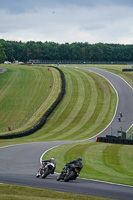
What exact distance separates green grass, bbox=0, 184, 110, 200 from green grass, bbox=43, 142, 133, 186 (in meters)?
5.17

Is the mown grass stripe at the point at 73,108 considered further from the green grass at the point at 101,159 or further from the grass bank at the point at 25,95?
the green grass at the point at 101,159

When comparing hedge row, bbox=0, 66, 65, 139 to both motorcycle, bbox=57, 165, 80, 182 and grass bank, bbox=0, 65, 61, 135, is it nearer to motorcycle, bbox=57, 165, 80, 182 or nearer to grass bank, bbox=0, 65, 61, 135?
grass bank, bbox=0, 65, 61, 135

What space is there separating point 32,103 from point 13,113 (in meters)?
6.79

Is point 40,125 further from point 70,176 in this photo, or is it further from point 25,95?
point 70,176

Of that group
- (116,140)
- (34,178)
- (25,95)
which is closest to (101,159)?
(34,178)

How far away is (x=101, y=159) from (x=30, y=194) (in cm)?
1783

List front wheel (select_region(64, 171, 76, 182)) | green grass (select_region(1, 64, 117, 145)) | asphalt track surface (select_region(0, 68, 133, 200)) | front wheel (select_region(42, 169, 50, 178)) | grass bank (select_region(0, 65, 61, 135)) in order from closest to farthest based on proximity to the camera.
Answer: asphalt track surface (select_region(0, 68, 133, 200)), front wheel (select_region(64, 171, 76, 182)), front wheel (select_region(42, 169, 50, 178)), green grass (select_region(1, 64, 117, 145)), grass bank (select_region(0, 65, 61, 135))

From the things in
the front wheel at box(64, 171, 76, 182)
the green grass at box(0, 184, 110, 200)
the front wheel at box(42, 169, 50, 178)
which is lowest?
the front wheel at box(42, 169, 50, 178)

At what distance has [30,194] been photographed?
20469mm

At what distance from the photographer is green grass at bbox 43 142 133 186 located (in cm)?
2930

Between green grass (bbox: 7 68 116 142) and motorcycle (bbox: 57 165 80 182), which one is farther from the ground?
motorcycle (bbox: 57 165 80 182)

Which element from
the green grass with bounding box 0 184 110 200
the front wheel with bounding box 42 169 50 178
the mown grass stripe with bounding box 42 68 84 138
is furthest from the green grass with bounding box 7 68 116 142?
the green grass with bounding box 0 184 110 200

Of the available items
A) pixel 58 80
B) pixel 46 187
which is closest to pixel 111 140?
pixel 46 187

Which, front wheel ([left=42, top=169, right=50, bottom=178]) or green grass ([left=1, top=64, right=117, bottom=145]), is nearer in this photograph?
front wheel ([left=42, top=169, right=50, bottom=178])
